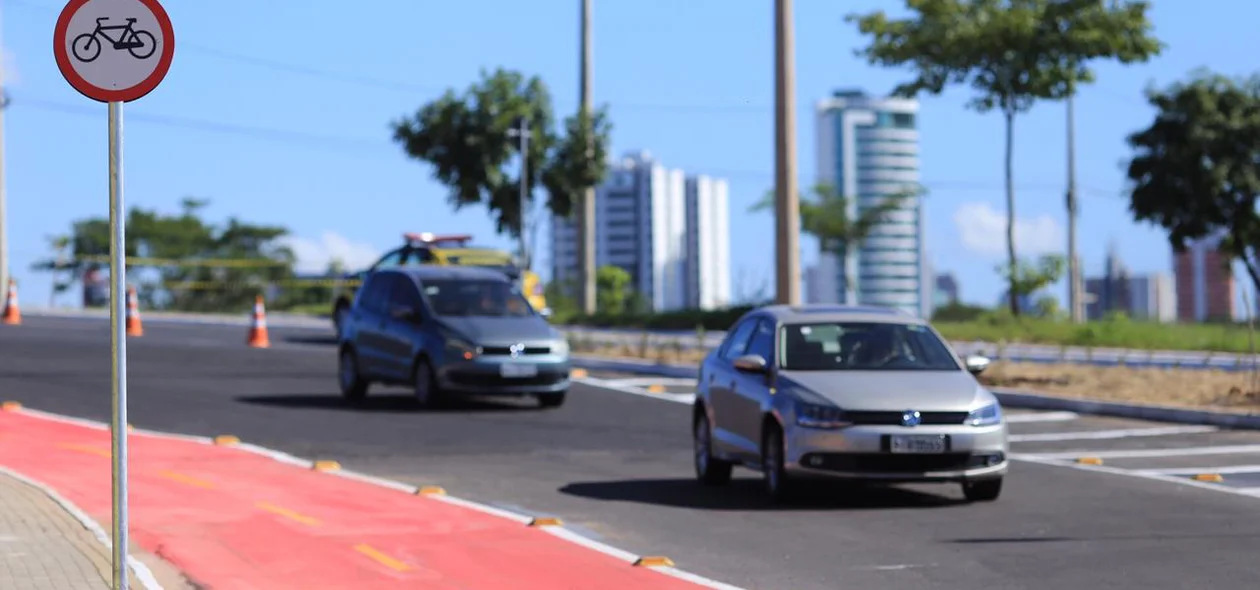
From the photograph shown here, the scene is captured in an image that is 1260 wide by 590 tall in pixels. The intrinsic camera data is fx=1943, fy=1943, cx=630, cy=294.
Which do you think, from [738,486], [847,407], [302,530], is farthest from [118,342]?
[738,486]

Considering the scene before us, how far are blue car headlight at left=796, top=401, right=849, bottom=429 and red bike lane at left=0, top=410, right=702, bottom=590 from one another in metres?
2.36

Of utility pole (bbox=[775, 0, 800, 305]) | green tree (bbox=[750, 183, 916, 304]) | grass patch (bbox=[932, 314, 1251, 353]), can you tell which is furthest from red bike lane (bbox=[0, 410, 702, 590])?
green tree (bbox=[750, 183, 916, 304])

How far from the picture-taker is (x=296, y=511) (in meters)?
13.5

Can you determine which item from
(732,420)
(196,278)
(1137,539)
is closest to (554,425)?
(732,420)

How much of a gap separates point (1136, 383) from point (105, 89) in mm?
18812

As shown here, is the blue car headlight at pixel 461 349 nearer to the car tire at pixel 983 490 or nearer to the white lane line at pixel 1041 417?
the white lane line at pixel 1041 417

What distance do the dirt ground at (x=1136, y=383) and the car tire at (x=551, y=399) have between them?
5.77 m

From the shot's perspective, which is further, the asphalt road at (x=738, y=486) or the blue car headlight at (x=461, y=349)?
the blue car headlight at (x=461, y=349)

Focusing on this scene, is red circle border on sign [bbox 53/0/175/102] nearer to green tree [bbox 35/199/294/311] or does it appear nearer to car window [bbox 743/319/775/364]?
car window [bbox 743/319/775/364]

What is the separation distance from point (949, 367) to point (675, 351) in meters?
17.4

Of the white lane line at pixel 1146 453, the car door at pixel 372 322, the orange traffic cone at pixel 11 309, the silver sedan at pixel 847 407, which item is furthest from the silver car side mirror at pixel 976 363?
the orange traffic cone at pixel 11 309

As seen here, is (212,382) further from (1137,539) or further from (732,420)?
(1137,539)

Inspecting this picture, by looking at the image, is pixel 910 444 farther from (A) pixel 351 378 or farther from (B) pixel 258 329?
(B) pixel 258 329

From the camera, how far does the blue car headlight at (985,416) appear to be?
13.9m
